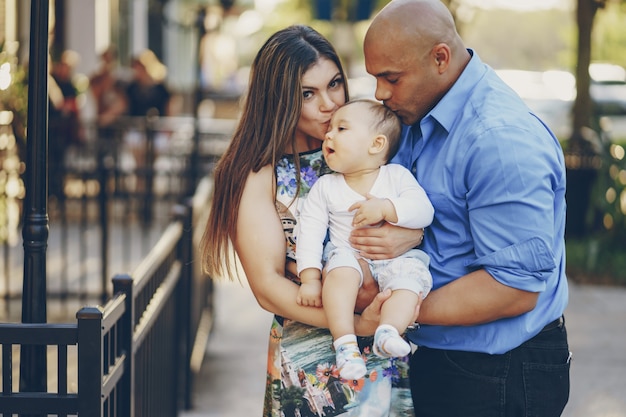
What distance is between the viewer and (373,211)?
284 cm

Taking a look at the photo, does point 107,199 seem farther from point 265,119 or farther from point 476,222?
point 476,222

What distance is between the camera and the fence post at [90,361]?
2.65 m

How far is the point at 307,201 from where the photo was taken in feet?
9.70

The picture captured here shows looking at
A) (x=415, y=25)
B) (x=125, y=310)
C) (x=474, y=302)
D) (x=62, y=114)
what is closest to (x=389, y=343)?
(x=474, y=302)

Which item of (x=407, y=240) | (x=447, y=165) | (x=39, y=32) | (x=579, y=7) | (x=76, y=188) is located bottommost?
(x=76, y=188)

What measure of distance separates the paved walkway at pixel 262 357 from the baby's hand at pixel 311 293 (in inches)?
125

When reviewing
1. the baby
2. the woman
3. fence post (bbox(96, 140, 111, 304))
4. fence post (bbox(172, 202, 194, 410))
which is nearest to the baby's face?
the baby

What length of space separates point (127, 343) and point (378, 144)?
117 cm

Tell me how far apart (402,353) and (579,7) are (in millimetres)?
10513

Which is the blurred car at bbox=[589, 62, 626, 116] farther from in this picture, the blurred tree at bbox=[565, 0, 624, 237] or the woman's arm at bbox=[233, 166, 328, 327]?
the woman's arm at bbox=[233, 166, 328, 327]

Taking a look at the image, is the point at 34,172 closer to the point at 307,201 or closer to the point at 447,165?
the point at 307,201

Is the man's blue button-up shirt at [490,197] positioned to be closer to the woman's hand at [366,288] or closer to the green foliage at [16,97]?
the woman's hand at [366,288]

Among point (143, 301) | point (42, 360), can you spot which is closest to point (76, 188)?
point (143, 301)

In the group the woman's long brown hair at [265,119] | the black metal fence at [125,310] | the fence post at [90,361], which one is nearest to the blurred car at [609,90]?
the black metal fence at [125,310]
